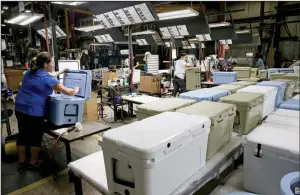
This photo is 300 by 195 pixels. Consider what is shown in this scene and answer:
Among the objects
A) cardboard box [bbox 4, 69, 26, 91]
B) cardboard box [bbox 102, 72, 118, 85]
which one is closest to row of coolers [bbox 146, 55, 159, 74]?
cardboard box [bbox 102, 72, 118, 85]

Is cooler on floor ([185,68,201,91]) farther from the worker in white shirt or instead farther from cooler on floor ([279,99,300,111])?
cooler on floor ([279,99,300,111])

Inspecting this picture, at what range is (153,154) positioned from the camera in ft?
3.55

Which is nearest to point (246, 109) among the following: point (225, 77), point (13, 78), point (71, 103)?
point (71, 103)

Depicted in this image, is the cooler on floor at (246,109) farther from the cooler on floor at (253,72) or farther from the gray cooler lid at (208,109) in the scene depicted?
the cooler on floor at (253,72)

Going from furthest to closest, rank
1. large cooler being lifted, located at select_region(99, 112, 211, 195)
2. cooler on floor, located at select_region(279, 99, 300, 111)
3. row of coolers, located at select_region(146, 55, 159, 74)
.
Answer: row of coolers, located at select_region(146, 55, 159, 74)
large cooler being lifted, located at select_region(99, 112, 211, 195)
cooler on floor, located at select_region(279, 99, 300, 111)

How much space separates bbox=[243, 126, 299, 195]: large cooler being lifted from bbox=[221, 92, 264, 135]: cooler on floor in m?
0.66

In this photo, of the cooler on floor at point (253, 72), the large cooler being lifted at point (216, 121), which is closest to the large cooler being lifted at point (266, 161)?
the large cooler being lifted at point (216, 121)

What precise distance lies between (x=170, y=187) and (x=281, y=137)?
715mm

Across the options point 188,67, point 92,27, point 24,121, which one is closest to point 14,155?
point 24,121

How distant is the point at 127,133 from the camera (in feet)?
4.16

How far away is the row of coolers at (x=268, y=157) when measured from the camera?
46.9 inches

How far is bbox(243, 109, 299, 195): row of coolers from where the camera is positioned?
3.91 ft

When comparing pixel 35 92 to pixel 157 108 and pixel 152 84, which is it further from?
pixel 152 84

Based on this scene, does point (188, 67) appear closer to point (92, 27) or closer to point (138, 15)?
point (92, 27)
